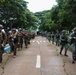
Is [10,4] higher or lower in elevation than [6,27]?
higher

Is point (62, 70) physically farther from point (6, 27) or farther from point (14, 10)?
point (6, 27)

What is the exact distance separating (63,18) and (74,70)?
1786 centimetres

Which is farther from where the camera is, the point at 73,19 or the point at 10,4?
the point at 10,4

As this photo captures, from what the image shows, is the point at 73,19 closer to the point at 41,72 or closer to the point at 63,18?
the point at 63,18

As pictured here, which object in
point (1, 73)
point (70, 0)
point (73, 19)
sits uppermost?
point (70, 0)

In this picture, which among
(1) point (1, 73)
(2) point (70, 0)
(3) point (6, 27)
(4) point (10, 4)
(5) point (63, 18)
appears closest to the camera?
(1) point (1, 73)

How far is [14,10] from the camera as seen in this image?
5244 cm

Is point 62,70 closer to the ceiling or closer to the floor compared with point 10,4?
closer to the floor

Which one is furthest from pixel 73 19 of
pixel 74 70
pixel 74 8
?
pixel 74 70

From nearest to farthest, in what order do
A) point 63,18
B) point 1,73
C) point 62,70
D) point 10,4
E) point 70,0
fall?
point 1,73, point 62,70, point 70,0, point 63,18, point 10,4

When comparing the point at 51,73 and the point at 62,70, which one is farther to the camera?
the point at 62,70

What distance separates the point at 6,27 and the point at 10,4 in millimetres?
9676

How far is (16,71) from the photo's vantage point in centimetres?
1123

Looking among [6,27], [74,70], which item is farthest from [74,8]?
[6,27]
